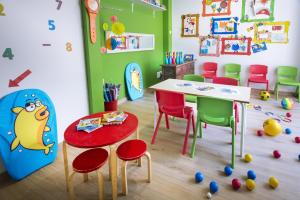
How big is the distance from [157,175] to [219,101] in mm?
979

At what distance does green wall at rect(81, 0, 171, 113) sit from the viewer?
3.06 meters

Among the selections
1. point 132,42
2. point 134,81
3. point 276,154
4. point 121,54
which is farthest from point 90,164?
point 132,42

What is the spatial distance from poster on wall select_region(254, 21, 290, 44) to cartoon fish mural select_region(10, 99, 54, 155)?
464cm

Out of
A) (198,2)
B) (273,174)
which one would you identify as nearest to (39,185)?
(273,174)

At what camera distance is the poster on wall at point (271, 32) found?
4.64 m

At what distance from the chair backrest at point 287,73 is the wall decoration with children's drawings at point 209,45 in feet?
4.68

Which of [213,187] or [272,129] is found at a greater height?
[272,129]

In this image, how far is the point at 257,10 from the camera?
4785mm

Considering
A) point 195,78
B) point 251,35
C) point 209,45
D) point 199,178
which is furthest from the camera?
point 209,45

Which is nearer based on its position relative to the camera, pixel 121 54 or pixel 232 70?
pixel 121 54

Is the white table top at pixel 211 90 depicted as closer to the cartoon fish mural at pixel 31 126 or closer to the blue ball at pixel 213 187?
the blue ball at pixel 213 187

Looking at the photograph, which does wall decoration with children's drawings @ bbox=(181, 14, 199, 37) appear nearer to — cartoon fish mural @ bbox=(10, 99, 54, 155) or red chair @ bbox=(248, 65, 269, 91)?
red chair @ bbox=(248, 65, 269, 91)

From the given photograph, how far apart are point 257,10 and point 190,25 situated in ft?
5.07

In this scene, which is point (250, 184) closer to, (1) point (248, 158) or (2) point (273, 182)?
(2) point (273, 182)
